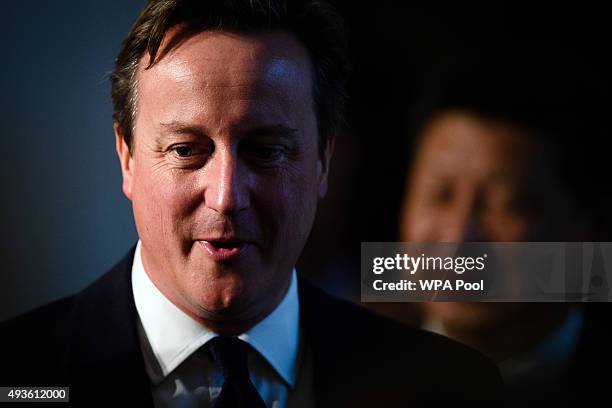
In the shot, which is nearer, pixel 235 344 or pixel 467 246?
pixel 235 344

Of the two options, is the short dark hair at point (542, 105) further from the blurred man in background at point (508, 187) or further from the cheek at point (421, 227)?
the cheek at point (421, 227)

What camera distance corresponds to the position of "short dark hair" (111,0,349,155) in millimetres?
1552

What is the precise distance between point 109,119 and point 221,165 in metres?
0.34

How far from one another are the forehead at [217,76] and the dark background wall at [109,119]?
8.4 inches

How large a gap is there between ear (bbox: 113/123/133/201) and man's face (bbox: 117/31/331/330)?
1.3 inches

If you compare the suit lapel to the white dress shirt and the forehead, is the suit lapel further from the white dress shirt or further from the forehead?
the forehead

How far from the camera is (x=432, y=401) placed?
1788 millimetres

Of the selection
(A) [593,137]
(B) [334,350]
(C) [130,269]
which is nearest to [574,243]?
(A) [593,137]

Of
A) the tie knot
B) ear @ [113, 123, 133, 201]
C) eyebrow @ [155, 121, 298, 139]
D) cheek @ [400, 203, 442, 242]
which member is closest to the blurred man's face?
cheek @ [400, 203, 442, 242]

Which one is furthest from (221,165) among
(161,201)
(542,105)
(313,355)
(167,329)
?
(542,105)

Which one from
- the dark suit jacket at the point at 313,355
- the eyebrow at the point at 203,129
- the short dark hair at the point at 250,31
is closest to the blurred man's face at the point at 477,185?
the dark suit jacket at the point at 313,355

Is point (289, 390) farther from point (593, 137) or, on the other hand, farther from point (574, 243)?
point (593, 137)

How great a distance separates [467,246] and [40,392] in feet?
3.29

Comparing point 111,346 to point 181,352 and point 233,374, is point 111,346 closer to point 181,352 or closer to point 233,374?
point 181,352
